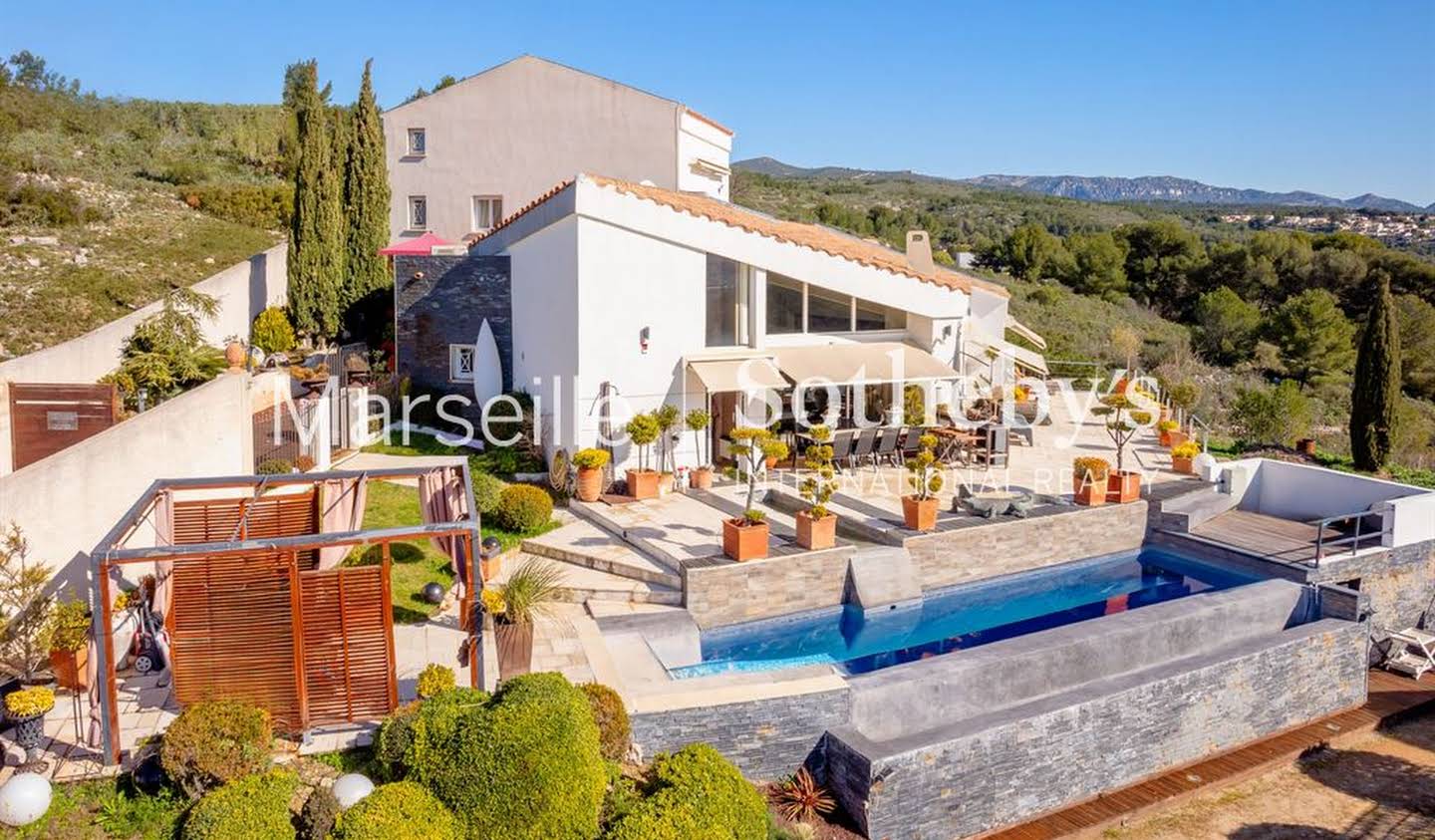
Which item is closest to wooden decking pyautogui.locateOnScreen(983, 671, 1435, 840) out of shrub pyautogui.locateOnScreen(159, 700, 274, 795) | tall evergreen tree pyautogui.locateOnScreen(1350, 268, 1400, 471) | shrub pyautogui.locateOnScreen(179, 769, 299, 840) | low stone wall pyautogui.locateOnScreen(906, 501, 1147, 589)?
low stone wall pyautogui.locateOnScreen(906, 501, 1147, 589)

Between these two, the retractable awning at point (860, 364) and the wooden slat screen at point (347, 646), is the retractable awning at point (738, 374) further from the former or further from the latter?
the wooden slat screen at point (347, 646)

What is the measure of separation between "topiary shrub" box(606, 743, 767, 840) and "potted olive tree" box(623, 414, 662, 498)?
38.3 ft

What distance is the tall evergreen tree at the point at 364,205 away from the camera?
120ft

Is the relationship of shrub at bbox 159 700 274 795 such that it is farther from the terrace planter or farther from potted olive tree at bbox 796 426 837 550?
potted olive tree at bbox 796 426 837 550

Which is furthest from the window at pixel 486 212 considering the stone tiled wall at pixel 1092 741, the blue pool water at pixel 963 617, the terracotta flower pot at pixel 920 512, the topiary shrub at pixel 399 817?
the topiary shrub at pixel 399 817

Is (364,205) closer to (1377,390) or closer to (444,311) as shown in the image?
(444,311)

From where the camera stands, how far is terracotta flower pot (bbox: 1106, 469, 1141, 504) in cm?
2556

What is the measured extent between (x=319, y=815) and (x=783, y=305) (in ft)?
68.0

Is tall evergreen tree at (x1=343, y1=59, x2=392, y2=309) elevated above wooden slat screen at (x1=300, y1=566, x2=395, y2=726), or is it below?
above

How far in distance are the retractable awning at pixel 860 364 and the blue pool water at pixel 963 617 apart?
24.0ft

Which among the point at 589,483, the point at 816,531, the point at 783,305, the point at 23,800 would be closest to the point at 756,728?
the point at 816,531

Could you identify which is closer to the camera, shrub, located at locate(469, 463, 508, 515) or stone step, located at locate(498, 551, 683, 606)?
stone step, located at locate(498, 551, 683, 606)

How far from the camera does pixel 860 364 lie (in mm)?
27828

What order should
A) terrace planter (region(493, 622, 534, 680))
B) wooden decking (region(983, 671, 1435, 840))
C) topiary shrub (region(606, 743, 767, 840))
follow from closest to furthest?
topiary shrub (region(606, 743, 767, 840)) < terrace planter (region(493, 622, 534, 680)) < wooden decking (region(983, 671, 1435, 840))
